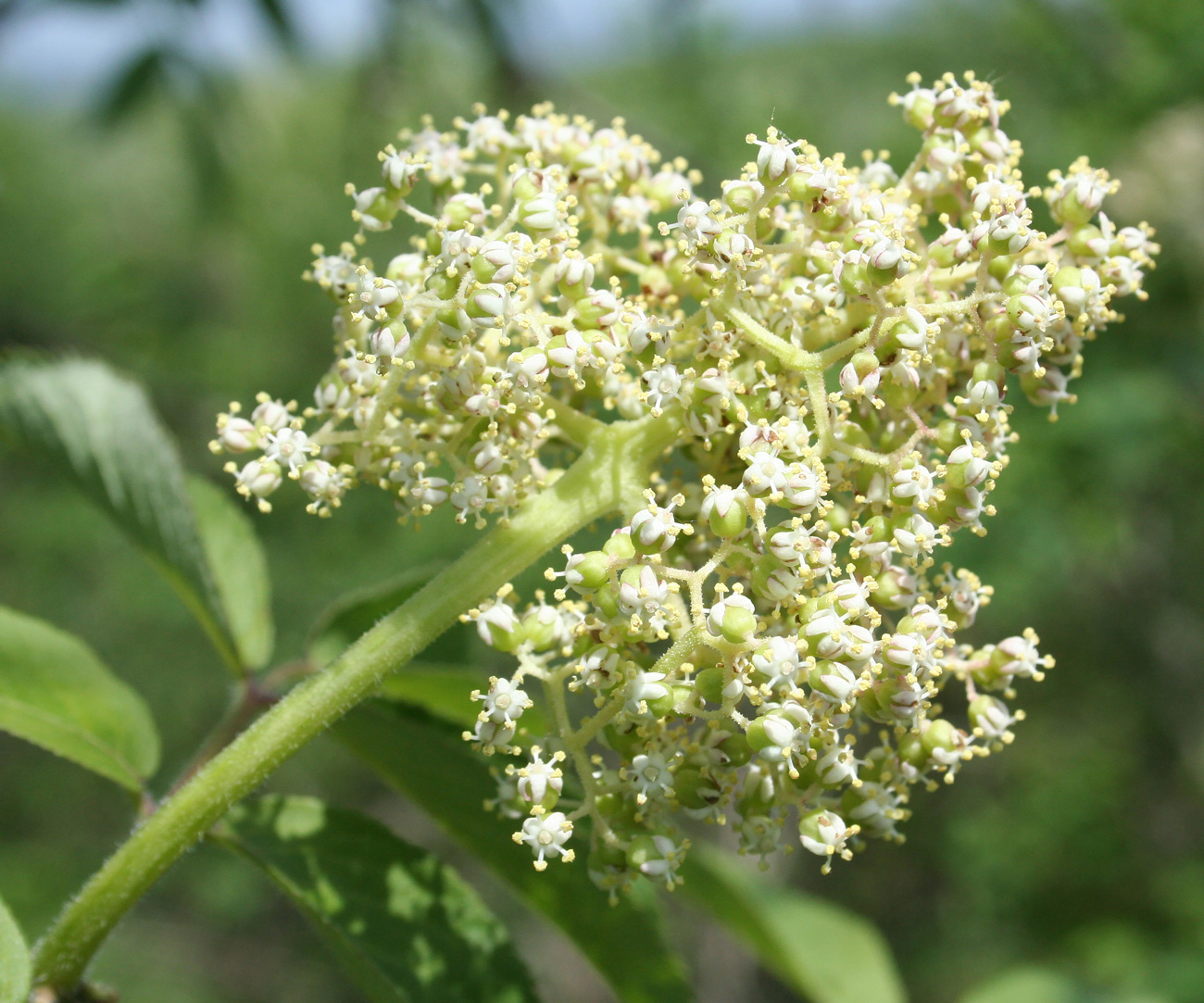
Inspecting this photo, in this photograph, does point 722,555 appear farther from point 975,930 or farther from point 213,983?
point 213,983

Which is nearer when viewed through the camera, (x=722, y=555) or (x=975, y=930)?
(x=722, y=555)

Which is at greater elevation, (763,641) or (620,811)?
(763,641)

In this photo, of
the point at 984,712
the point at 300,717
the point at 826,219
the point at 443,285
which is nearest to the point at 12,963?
the point at 300,717

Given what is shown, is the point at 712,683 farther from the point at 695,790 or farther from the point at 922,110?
the point at 922,110

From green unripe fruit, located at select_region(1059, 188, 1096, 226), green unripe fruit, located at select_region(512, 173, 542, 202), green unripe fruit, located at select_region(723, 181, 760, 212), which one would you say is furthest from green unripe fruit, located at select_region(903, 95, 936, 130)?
green unripe fruit, located at select_region(512, 173, 542, 202)

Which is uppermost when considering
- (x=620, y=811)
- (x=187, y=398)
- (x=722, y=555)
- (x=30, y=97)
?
(x=30, y=97)

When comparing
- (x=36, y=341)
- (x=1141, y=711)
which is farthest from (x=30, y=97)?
(x=1141, y=711)

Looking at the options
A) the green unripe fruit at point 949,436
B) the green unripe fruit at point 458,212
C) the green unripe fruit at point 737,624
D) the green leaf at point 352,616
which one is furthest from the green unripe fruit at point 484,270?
the green leaf at point 352,616

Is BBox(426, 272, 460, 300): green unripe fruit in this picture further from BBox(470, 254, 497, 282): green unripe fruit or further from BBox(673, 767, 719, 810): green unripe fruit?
BBox(673, 767, 719, 810): green unripe fruit
